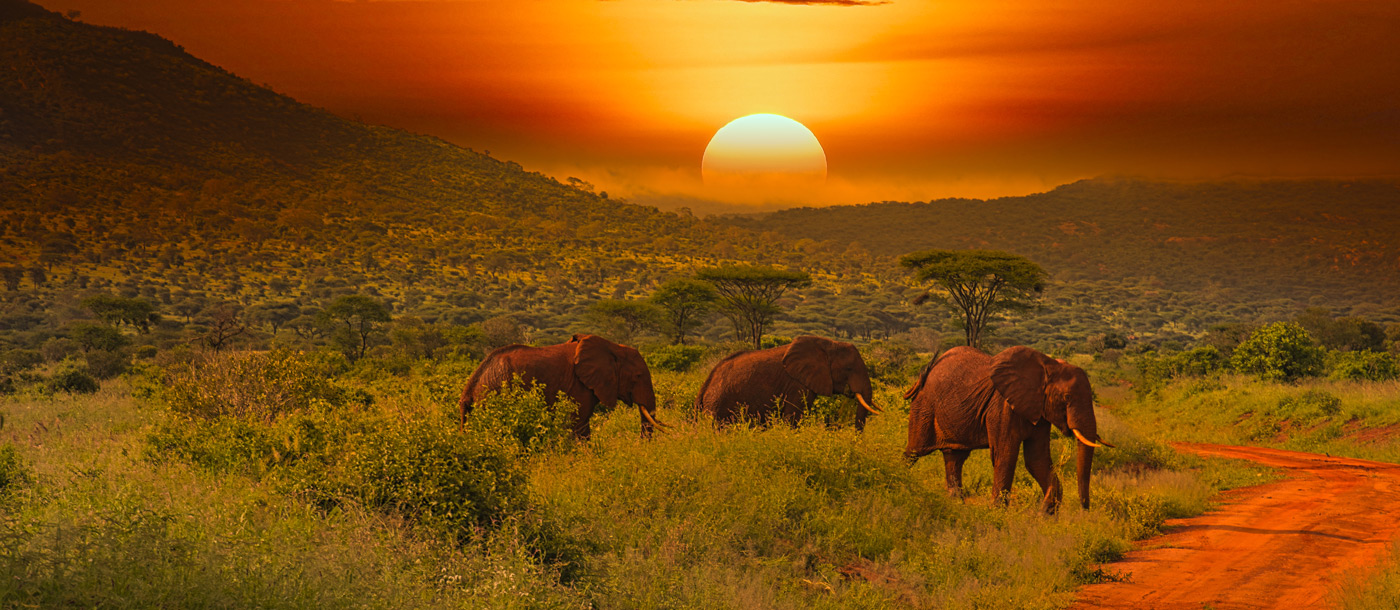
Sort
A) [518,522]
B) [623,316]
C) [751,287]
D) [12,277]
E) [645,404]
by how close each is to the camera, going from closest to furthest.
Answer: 1. [518,522]
2. [645,404]
3. [623,316]
4. [751,287]
5. [12,277]

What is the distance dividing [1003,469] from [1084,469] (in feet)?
3.07

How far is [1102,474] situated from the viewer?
14.1m

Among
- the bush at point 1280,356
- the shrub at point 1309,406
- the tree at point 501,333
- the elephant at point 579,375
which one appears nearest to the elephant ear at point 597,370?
the elephant at point 579,375

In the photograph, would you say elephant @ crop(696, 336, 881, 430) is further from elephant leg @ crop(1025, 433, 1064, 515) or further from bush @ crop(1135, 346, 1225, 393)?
bush @ crop(1135, 346, 1225, 393)

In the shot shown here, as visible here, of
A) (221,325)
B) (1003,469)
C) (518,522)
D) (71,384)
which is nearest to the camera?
(518,522)

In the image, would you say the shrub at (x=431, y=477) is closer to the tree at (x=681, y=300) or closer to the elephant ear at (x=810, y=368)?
the elephant ear at (x=810, y=368)

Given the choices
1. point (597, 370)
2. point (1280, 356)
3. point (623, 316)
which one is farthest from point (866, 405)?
point (623, 316)

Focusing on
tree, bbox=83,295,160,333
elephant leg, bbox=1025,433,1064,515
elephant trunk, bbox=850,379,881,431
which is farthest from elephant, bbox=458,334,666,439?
tree, bbox=83,295,160,333

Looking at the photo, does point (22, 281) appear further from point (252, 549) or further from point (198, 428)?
point (252, 549)

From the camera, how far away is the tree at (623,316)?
51062 millimetres

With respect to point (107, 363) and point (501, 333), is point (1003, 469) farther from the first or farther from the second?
point (501, 333)

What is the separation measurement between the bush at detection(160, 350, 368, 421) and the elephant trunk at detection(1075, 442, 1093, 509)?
9951 millimetres

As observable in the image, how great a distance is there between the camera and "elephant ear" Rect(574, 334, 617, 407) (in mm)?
13812

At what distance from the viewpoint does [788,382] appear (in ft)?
47.9
